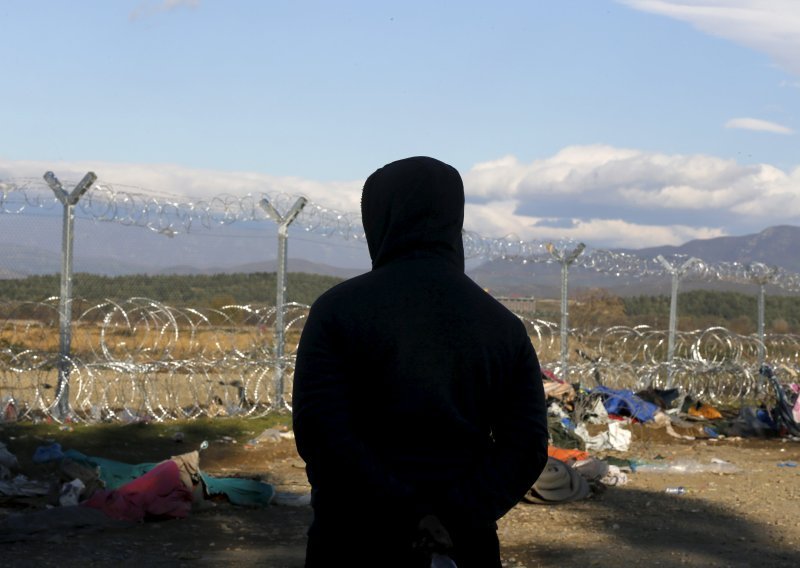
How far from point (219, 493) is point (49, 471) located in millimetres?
1452

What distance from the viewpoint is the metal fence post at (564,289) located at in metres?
14.6

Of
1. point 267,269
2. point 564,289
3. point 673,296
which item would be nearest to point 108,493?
point 267,269

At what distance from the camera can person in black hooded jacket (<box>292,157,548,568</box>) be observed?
8.95ft

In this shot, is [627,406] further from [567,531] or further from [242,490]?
[242,490]

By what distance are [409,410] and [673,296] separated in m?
14.4

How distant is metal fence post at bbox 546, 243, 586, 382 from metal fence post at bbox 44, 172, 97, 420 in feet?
19.9

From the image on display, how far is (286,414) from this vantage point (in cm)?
1270

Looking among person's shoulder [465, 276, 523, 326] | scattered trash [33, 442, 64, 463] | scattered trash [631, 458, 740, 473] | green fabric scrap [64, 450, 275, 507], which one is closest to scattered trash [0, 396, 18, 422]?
scattered trash [33, 442, 64, 463]

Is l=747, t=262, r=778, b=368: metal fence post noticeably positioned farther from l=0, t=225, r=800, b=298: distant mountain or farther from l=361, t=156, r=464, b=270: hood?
l=361, t=156, r=464, b=270: hood

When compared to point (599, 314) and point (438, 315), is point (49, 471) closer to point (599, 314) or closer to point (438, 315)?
point (438, 315)

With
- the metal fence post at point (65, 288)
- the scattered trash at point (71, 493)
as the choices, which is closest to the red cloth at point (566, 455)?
the scattered trash at point (71, 493)

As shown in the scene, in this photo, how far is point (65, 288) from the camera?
37.6 ft

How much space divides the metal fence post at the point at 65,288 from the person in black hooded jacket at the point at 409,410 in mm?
8673

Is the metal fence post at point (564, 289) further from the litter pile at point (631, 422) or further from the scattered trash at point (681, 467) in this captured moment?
the scattered trash at point (681, 467)
